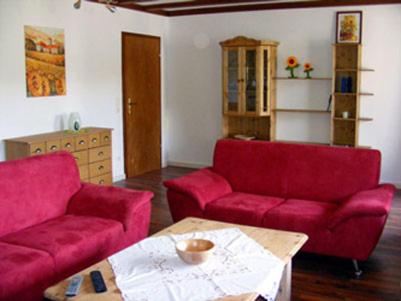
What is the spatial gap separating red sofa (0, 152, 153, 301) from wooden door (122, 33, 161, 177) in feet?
9.93

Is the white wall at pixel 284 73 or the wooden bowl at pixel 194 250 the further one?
the white wall at pixel 284 73

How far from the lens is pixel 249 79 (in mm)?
6770

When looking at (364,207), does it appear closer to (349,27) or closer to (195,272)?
(195,272)

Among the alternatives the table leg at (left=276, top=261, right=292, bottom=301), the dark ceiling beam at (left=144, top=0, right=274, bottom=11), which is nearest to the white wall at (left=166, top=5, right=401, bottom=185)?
the dark ceiling beam at (left=144, top=0, right=274, bottom=11)

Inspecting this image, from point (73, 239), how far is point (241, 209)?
4.42 feet

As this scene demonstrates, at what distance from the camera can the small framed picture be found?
20.7 feet

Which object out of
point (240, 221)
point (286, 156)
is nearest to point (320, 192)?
point (286, 156)

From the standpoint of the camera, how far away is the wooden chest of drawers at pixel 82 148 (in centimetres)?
508

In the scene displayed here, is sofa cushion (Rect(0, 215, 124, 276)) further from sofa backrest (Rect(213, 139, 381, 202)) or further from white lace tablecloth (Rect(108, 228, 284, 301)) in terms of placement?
sofa backrest (Rect(213, 139, 381, 202))

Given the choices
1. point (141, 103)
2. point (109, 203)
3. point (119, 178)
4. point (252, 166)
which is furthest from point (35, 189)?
point (141, 103)

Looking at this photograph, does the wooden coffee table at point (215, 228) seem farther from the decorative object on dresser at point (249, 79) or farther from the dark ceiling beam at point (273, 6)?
the dark ceiling beam at point (273, 6)

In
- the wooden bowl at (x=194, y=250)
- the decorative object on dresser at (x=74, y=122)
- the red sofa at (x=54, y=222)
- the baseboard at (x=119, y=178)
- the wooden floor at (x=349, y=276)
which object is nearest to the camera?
the wooden bowl at (x=194, y=250)

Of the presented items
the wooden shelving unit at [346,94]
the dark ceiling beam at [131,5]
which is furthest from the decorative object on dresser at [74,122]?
the wooden shelving unit at [346,94]

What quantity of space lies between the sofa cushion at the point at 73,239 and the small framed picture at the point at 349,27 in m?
4.18
